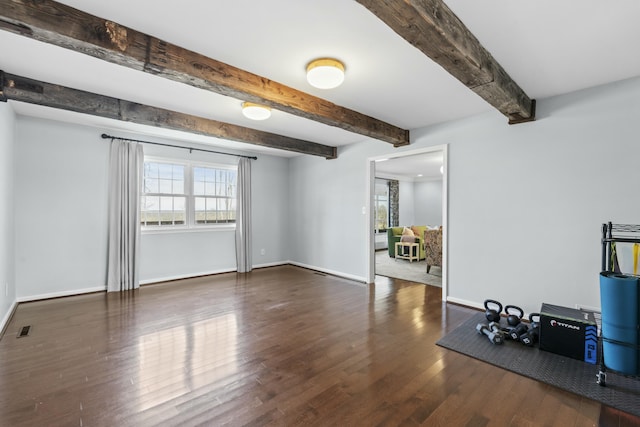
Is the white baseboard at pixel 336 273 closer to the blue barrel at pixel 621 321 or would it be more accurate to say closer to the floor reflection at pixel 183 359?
the floor reflection at pixel 183 359

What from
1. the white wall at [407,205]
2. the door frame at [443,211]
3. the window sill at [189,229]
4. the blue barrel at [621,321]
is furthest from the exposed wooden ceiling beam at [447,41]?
the white wall at [407,205]

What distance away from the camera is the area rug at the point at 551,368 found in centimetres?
201

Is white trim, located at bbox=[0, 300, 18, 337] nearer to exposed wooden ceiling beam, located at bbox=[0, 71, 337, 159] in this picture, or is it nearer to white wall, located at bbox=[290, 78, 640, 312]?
exposed wooden ceiling beam, located at bbox=[0, 71, 337, 159]

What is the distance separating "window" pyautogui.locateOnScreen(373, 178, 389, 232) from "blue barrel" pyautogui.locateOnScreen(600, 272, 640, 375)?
7.68 metres

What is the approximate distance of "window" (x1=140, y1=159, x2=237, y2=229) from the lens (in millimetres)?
5188

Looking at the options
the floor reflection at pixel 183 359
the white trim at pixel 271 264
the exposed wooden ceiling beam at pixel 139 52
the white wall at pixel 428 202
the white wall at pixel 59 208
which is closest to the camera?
the exposed wooden ceiling beam at pixel 139 52

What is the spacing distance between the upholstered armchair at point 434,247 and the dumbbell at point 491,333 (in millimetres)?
2885

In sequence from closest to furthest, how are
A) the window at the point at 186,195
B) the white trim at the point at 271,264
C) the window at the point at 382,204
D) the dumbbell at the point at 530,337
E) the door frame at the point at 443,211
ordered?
the dumbbell at the point at 530,337 → the door frame at the point at 443,211 → the window at the point at 186,195 → the white trim at the point at 271,264 → the window at the point at 382,204

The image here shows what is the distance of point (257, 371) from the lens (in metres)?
2.34

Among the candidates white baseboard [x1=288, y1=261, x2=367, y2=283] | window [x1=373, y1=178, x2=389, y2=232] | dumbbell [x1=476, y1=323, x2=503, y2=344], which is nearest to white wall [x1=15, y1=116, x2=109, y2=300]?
white baseboard [x1=288, y1=261, x2=367, y2=283]

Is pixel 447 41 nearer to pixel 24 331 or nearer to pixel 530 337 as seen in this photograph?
pixel 530 337

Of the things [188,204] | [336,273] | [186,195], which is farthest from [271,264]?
[186,195]

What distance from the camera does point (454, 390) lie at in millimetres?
2098

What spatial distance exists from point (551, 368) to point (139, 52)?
3.93m
